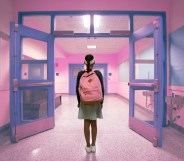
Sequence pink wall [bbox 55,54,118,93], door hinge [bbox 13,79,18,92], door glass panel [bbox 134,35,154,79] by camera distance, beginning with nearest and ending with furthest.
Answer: door hinge [bbox 13,79,18,92]
door glass panel [bbox 134,35,154,79]
pink wall [bbox 55,54,118,93]

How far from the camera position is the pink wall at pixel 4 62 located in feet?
12.1

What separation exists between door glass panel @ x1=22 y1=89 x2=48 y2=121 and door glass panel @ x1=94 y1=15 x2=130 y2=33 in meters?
2.77

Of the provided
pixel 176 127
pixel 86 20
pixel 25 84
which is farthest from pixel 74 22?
pixel 176 127

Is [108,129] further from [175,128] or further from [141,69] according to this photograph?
[141,69]

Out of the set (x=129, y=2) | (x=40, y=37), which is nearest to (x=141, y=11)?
(x=129, y=2)

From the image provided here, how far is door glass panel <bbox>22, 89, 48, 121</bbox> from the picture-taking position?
16.4 ft

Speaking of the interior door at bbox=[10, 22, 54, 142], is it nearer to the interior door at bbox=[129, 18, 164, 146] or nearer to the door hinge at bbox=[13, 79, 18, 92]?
the door hinge at bbox=[13, 79, 18, 92]

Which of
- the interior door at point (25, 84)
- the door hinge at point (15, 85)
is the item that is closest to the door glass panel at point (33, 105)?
the interior door at point (25, 84)

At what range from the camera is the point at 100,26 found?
6.43 metres

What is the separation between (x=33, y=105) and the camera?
17.9ft

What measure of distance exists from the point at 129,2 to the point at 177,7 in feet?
3.33

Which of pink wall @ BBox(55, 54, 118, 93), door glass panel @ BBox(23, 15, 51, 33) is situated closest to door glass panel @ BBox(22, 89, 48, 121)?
door glass panel @ BBox(23, 15, 51, 33)

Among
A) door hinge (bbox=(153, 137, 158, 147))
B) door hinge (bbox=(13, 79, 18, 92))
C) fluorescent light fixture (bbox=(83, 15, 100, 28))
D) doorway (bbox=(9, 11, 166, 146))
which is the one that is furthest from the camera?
fluorescent light fixture (bbox=(83, 15, 100, 28))

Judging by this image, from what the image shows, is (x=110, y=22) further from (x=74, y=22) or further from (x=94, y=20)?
(x=74, y=22)
